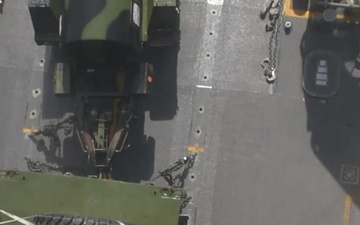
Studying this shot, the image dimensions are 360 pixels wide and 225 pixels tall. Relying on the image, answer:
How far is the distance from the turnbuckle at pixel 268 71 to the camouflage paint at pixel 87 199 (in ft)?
7.98

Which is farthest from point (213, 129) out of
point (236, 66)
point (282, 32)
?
point (282, 32)

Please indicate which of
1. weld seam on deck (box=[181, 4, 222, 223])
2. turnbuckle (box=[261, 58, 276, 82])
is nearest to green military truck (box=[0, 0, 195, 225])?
weld seam on deck (box=[181, 4, 222, 223])

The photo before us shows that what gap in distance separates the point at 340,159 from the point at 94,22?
3.61 m

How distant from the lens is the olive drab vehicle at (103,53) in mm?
7879

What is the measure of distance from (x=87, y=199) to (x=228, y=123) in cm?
238

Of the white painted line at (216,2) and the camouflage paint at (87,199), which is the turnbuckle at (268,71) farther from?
the camouflage paint at (87,199)

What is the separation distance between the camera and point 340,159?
28.7 ft

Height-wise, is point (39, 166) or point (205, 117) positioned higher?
point (205, 117)

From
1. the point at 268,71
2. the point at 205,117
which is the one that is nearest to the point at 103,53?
the point at 205,117

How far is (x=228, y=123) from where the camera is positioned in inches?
350

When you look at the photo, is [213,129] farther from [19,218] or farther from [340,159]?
[19,218]

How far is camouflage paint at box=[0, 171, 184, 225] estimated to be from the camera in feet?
24.1

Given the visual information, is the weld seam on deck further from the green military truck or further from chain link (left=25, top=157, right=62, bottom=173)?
chain link (left=25, top=157, right=62, bottom=173)

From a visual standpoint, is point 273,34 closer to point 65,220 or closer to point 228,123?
point 228,123
